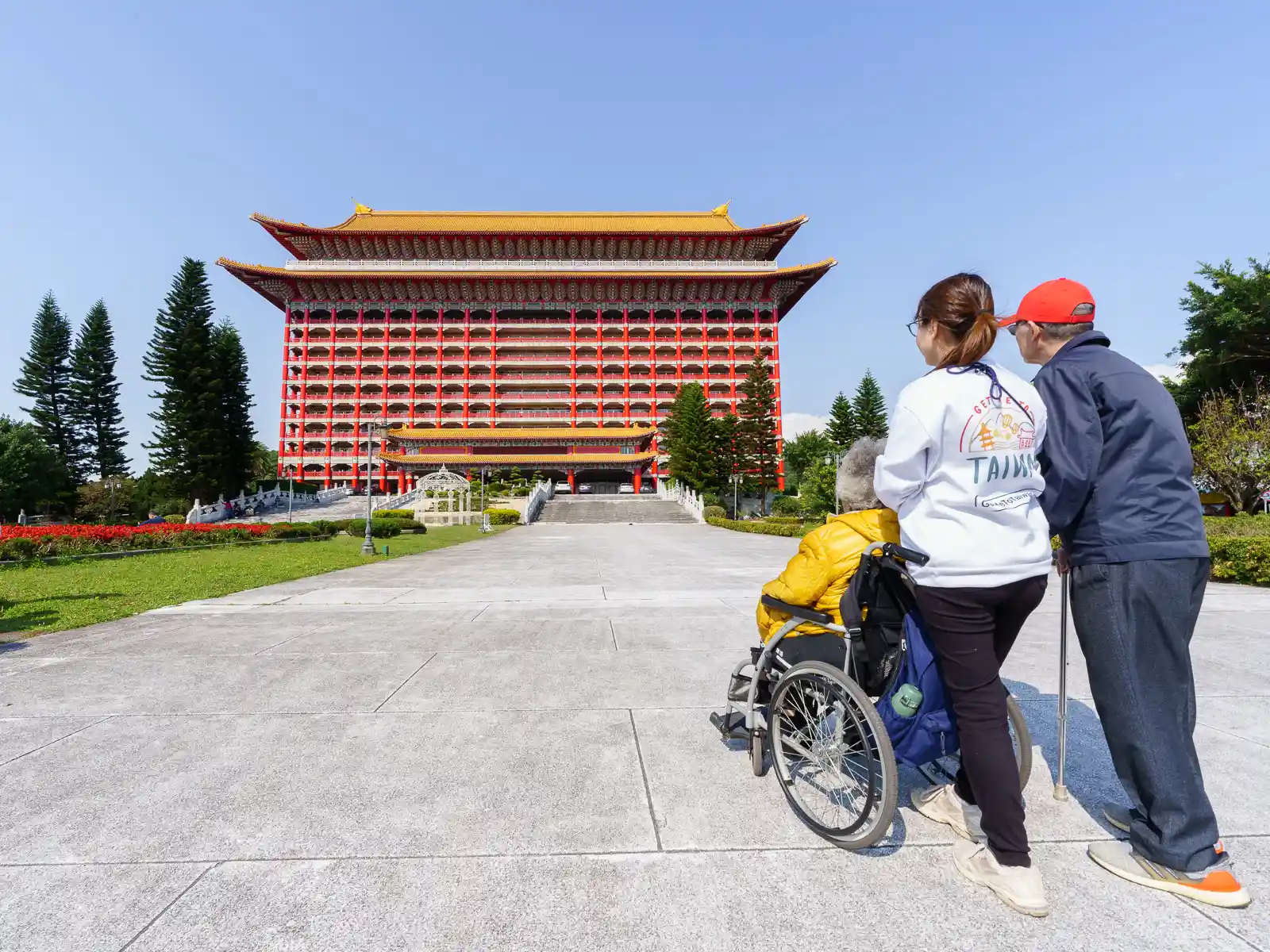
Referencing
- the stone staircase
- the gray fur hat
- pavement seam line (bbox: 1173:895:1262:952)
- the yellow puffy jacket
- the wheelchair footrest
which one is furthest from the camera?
the stone staircase

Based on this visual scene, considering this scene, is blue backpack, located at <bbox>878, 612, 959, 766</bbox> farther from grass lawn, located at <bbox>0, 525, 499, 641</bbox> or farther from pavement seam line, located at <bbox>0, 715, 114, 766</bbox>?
grass lawn, located at <bbox>0, 525, 499, 641</bbox>

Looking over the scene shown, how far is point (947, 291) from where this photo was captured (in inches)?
80.0

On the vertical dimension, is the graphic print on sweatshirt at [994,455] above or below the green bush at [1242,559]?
above

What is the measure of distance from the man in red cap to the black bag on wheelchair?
0.51 metres

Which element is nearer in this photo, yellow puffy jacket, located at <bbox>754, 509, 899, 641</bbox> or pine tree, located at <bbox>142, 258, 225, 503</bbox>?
yellow puffy jacket, located at <bbox>754, 509, 899, 641</bbox>

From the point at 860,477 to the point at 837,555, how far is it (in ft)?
1.06

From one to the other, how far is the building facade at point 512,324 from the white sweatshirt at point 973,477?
57764 mm

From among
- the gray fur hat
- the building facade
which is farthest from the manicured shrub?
the gray fur hat

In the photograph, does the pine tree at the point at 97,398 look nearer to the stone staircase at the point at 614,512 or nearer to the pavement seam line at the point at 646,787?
the stone staircase at the point at 614,512

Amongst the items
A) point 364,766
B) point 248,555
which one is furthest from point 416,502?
point 364,766

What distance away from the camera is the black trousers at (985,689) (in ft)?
6.12

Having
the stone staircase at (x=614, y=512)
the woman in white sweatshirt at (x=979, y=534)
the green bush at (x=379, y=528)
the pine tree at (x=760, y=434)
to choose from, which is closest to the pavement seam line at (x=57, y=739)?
the woman in white sweatshirt at (x=979, y=534)

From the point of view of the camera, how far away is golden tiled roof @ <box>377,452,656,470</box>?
5544cm

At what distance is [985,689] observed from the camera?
6.27 ft
